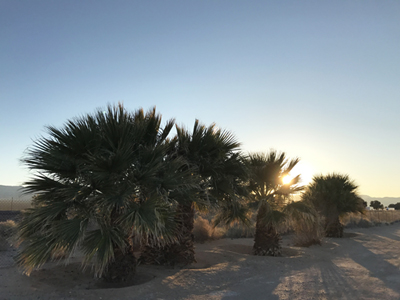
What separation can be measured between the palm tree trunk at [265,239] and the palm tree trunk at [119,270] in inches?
235

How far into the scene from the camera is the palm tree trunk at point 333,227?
20312 mm

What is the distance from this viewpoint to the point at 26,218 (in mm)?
7688

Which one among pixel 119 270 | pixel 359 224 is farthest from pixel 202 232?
pixel 359 224

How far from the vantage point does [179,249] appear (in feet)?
32.9

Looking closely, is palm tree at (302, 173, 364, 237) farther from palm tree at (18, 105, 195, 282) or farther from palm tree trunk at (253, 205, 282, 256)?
palm tree at (18, 105, 195, 282)

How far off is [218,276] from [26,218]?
15.9 feet

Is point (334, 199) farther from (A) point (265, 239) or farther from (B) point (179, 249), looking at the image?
(B) point (179, 249)

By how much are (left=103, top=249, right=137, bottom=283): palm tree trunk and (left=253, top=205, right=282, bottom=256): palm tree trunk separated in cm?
596

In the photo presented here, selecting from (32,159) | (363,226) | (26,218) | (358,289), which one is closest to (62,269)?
(26,218)

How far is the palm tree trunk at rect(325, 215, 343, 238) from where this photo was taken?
66.6 feet

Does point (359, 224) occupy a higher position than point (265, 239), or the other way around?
point (359, 224)

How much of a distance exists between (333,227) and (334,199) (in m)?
1.70

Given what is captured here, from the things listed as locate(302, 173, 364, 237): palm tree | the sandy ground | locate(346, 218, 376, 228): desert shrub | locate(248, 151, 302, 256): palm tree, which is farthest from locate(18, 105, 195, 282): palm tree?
locate(346, 218, 376, 228): desert shrub

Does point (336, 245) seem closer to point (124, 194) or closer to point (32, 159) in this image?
point (124, 194)
